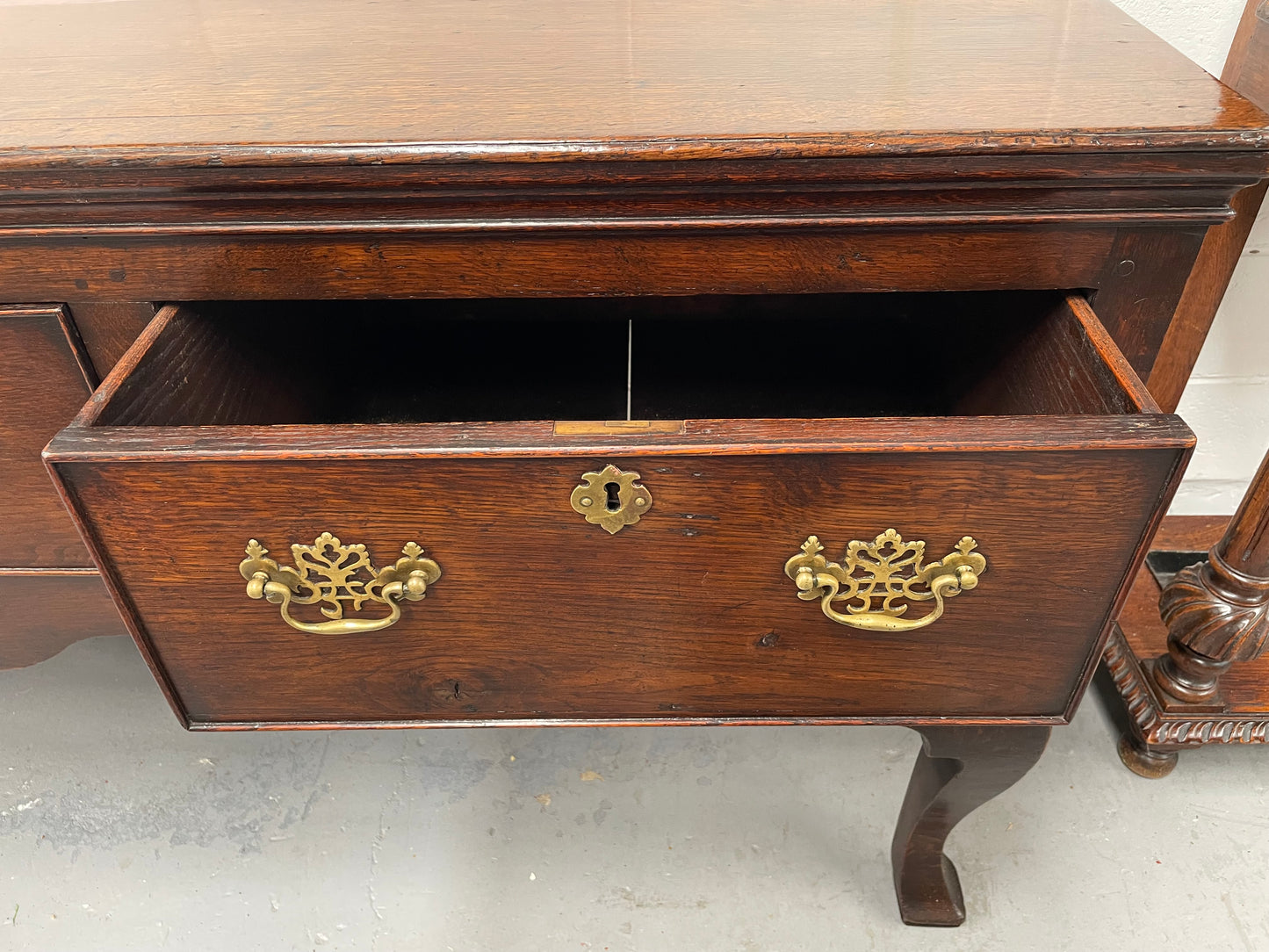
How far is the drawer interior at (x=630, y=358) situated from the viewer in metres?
0.81

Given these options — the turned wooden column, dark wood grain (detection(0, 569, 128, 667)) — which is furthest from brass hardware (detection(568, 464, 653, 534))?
the turned wooden column

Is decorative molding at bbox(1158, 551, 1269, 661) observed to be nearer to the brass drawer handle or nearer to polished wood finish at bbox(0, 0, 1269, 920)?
polished wood finish at bbox(0, 0, 1269, 920)

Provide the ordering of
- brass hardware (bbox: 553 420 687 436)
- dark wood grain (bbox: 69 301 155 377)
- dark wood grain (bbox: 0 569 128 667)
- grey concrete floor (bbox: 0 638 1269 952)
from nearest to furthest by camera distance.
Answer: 1. brass hardware (bbox: 553 420 687 436)
2. dark wood grain (bbox: 69 301 155 377)
3. dark wood grain (bbox: 0 569 128 667)
4. grey concrete floor (bbox: 0 638 1269 952)

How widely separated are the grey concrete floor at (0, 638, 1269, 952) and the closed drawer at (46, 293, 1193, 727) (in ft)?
1.22

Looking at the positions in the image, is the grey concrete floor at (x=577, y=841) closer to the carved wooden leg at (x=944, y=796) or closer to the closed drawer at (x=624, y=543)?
the carved wooden leg at (x=944, y=796)

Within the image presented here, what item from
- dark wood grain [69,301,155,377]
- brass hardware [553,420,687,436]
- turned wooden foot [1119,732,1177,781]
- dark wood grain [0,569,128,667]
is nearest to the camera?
brass hardware [553,420,687,436]

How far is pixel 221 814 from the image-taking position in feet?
3.22

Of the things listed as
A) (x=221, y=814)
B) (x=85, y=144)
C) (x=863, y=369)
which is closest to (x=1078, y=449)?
(x=863, y=369)

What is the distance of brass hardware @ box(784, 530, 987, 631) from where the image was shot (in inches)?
20.5

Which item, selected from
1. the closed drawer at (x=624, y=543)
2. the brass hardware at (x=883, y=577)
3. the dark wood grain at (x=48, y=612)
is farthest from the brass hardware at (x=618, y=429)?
the dark wood grain at (x=48, y=612)

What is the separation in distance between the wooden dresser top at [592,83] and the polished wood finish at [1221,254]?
190mm

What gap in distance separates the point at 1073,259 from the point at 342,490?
47 cm

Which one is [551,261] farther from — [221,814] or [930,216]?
[221,814]

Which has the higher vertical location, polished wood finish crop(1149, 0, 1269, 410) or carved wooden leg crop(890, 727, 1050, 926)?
polished wood finish crop(1149, 0, 1269, 410)
